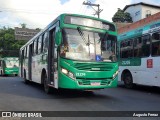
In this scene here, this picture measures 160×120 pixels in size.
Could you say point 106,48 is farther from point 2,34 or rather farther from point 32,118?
point 2,34

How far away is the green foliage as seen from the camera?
5809 centimetres

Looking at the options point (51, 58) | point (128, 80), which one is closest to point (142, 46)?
point (128, 80)

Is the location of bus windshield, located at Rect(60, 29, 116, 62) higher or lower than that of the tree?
lower

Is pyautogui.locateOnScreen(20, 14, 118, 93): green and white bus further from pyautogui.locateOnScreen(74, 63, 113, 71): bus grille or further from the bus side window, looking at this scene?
the bus side window

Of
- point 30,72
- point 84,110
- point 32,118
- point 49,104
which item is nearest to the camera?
point 32,118

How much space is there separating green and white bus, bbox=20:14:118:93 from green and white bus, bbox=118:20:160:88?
2235 millimetres

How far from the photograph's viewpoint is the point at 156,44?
11.9m

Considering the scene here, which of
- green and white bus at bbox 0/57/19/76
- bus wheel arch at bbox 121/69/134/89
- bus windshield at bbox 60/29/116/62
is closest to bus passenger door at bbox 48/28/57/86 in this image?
bus windshield at bbox 60/29/116/62

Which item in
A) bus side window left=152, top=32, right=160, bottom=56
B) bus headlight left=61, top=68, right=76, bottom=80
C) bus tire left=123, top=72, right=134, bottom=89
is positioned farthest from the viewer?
bus tire left=123, top=72, right=134, bottom=89

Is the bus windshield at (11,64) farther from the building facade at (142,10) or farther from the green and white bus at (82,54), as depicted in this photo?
the green and white bus at (82,54)

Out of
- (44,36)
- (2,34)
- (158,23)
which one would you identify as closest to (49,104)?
(44,36)

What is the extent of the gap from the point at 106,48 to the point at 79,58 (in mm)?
1315

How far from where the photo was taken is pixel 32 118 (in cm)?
702

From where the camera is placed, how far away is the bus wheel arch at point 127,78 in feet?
47.9
